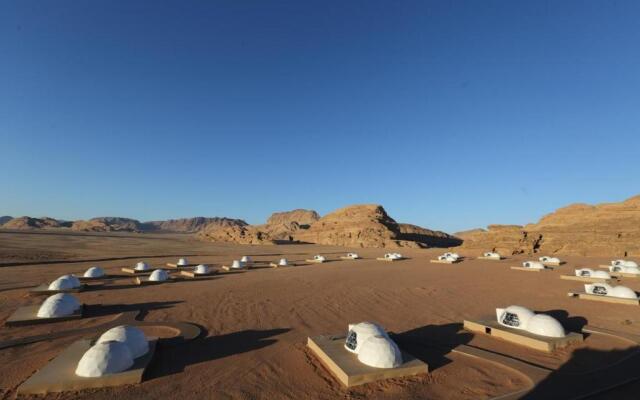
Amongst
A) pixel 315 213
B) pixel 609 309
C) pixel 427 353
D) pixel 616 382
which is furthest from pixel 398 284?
pixel 315 213

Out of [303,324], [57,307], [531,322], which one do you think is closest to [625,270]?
[531,322]

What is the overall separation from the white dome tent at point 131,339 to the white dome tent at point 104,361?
428mm

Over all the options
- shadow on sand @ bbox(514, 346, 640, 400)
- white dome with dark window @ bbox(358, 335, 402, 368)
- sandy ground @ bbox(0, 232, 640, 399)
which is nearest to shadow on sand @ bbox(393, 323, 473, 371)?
sandy ground @ bbox(0, 232, 640, 399)

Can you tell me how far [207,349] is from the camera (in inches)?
382

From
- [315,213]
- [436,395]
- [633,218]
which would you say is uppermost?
[315,213]

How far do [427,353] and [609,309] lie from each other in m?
11.1

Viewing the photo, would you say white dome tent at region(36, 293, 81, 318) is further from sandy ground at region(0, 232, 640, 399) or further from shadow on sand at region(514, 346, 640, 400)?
shadow on sand at region(514, 346, 640, 400)

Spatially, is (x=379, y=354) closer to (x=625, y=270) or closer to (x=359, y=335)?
(x=359, y=335)

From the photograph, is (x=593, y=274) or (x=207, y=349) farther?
(x=593, y=274)

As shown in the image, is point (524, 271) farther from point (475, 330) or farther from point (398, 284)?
point (475, 330)

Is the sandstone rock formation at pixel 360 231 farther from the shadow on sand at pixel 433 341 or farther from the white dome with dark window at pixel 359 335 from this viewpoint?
the white dome with dark window at pixel 359 335

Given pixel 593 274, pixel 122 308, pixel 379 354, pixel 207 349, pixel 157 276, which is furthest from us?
pixel 593 274

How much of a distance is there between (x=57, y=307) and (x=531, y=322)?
1584 cm

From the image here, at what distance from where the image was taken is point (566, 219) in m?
48.4
